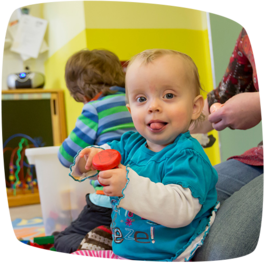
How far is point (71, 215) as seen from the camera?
818mm

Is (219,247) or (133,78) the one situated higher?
(133,78)

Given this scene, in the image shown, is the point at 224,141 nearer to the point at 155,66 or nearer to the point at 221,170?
the point at 221,170

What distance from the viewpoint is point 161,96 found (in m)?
0.35

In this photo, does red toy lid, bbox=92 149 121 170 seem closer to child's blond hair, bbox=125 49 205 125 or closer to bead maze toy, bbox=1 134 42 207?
child's blond hair, bbox=125 49 205 125

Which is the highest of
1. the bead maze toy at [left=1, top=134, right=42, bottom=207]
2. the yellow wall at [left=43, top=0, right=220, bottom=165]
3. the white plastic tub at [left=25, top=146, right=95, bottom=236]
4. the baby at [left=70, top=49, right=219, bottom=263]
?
the yellow wall at [left=43, top=0, right=220, bottom=165]

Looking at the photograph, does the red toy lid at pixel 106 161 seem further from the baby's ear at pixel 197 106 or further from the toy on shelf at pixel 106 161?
the baby's ear at pixel 197 106

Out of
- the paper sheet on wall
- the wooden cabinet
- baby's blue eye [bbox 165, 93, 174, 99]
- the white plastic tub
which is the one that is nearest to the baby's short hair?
the white plastic tub

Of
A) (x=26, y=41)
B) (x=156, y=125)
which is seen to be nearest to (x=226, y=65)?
(x=156, y=125)

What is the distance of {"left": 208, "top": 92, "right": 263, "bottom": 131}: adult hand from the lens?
1.38 feet

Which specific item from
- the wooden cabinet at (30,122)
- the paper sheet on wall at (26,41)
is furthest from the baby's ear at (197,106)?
the paper sheet on wall at (26,41)

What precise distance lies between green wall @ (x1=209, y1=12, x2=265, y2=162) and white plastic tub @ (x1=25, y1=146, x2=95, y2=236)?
0.40m

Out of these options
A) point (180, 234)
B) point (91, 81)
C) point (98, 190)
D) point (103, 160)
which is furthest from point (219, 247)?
point (91, 81)

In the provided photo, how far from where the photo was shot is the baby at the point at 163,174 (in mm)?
325

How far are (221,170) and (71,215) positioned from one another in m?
0.42
